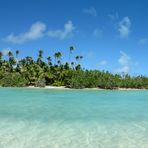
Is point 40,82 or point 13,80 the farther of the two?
point 13,80

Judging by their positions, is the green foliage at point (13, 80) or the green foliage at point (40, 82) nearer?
the green foliage at point (40, 82)

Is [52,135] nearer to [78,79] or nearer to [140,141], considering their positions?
[140,141]

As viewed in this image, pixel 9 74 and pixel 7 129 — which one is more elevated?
pixel 9 74

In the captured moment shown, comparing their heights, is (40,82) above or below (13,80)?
below

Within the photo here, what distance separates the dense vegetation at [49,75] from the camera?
95625 millimetres

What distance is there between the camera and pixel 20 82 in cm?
9431

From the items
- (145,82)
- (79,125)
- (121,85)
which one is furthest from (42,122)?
(145,82)

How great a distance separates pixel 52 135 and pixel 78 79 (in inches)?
3310

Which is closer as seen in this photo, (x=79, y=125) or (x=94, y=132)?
(x=94, y=132)

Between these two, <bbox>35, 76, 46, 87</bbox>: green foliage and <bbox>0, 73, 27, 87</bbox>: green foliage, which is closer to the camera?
<bbox>35, 76, 46, 87</bbox>: green foliage

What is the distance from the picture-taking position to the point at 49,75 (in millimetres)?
96938

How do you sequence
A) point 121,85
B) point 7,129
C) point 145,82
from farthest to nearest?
1. point 145,82
2. point 121,85
3. point 7,129

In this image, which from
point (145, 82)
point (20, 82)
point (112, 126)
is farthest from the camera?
point (145, 82)

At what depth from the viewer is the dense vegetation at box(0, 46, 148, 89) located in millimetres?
95625
